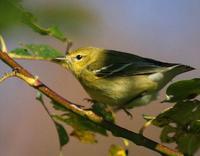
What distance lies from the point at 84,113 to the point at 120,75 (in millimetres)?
1275

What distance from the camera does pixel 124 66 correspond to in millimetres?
2562

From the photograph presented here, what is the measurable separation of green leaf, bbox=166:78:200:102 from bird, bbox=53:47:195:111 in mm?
650

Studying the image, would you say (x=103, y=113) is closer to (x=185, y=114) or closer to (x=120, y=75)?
(x=185, y=114)

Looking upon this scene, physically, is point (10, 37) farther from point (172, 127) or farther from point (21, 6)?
point (172, 127)

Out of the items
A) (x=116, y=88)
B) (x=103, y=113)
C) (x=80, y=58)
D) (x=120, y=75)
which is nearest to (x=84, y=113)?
(x=103, y=113)

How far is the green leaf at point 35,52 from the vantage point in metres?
1.30

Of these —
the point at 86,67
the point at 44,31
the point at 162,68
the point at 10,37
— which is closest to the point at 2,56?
the point at 44,31

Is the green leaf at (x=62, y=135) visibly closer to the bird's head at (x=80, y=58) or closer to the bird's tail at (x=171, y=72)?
the bird's tail at (x=171, y=72)

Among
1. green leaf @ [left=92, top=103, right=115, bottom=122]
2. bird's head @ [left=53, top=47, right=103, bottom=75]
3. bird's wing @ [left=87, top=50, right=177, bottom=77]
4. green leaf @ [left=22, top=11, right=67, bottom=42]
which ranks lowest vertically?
bird's head @ [left=53, top=47, right=103, bottom=75]

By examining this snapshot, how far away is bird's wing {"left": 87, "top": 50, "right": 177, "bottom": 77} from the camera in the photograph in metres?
2.41

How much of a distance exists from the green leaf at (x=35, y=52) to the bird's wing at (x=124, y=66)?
1026mm

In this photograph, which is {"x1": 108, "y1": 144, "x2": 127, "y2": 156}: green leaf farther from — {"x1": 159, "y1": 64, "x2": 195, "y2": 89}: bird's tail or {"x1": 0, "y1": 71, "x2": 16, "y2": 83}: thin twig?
{"x1": 159, "y1": 64, "x2": 195, "y2": 89}: bird's tail

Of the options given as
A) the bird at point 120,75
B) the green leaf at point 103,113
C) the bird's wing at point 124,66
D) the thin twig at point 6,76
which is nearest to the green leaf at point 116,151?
the green leaf at point 103,113

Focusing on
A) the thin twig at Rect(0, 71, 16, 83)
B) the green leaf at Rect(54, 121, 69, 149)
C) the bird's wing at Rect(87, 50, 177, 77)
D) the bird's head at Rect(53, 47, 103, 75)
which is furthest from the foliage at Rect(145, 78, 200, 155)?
the bird's head at Rect(53, 47, 103, 75)
